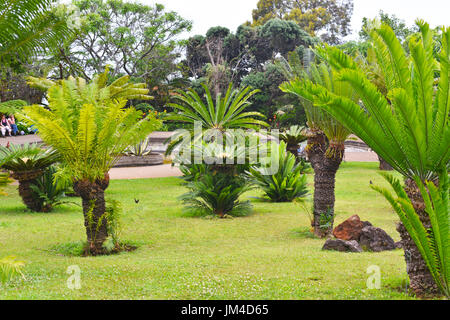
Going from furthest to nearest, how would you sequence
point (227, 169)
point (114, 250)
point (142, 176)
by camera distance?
point (142, 176) < point (227, 169) < point (114, 250)

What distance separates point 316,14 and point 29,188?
42788mm

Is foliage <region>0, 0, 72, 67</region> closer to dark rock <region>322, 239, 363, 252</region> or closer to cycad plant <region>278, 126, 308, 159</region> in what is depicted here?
dark rock <region>322, 239, 363, 252</region>

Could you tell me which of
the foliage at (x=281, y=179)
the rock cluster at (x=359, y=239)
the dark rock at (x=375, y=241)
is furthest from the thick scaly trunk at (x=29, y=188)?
the dark rock at (x=375, y=241)

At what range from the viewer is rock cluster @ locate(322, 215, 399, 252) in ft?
22.1

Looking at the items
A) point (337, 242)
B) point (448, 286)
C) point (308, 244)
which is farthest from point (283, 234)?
point (448, 286)

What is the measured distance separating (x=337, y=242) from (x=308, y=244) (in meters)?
0.82

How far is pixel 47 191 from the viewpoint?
35.3 feet

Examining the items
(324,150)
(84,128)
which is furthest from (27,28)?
(324,150)

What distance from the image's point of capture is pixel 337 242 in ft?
22.2

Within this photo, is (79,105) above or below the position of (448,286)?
above

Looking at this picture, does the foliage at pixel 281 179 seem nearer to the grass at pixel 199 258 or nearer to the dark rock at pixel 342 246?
the grass at pixel 199 258

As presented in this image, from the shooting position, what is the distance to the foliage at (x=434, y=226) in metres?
4.02

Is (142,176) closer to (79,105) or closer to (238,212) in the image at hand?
(238,212)

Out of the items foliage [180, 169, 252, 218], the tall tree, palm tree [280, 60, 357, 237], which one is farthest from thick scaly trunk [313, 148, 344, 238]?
the tall tree
